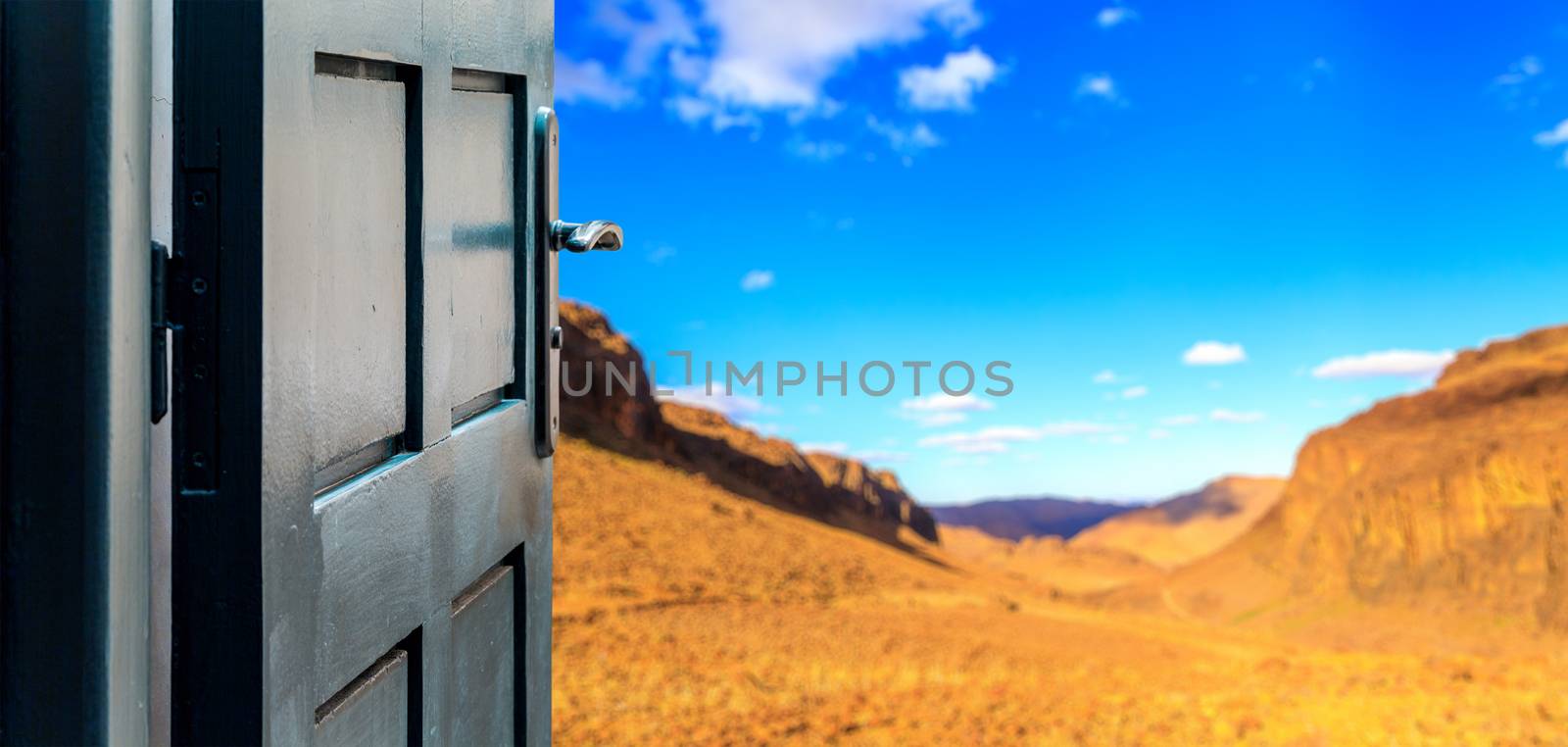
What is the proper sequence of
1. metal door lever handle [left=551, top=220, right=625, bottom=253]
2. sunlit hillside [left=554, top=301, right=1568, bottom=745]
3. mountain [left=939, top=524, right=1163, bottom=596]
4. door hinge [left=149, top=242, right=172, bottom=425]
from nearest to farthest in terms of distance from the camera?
door hinge [left=149, top=242, right=172, bottom=425]
metal door lever handle [left=551, top=220, right=625, bottom=253]
sunlit hillside [left=554, top=301, right=1568, bottom=745]
mountain [left=939, top=524, right=1163, bottom=596]

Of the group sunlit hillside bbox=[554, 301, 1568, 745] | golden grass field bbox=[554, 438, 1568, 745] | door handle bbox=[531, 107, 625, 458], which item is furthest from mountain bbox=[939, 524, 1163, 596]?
door handle bbox=[531, 107, 625, 458]

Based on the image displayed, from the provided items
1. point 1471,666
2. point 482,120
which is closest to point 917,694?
point 1471,666

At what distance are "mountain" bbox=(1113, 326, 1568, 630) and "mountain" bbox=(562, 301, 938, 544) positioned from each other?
34.3ft

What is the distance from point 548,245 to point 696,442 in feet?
93.4

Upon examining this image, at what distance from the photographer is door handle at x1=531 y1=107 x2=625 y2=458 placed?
172 centimetres

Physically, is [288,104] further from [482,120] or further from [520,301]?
[520,301]

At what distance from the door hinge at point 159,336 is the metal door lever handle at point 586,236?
870mm

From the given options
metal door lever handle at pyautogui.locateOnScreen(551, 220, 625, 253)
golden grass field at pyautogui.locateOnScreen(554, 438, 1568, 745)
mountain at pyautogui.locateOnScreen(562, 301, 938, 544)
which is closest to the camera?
metal door lever handle at pyautogui.locateOnScreen(551, 220, 625, 253)

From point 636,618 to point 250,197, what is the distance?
925 centimetres

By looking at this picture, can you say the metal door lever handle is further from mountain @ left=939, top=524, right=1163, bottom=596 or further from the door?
mountain @ left=939, top=524, right=1163, bottom=596

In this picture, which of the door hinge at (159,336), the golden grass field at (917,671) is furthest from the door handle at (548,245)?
the golden grass field at (917,671)

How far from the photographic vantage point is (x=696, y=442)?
98.5ft

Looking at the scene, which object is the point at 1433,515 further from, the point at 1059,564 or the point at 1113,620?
the point at 1059,564

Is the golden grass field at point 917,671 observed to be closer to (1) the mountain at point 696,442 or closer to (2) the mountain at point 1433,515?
(2) the mountain at point 1433,515
